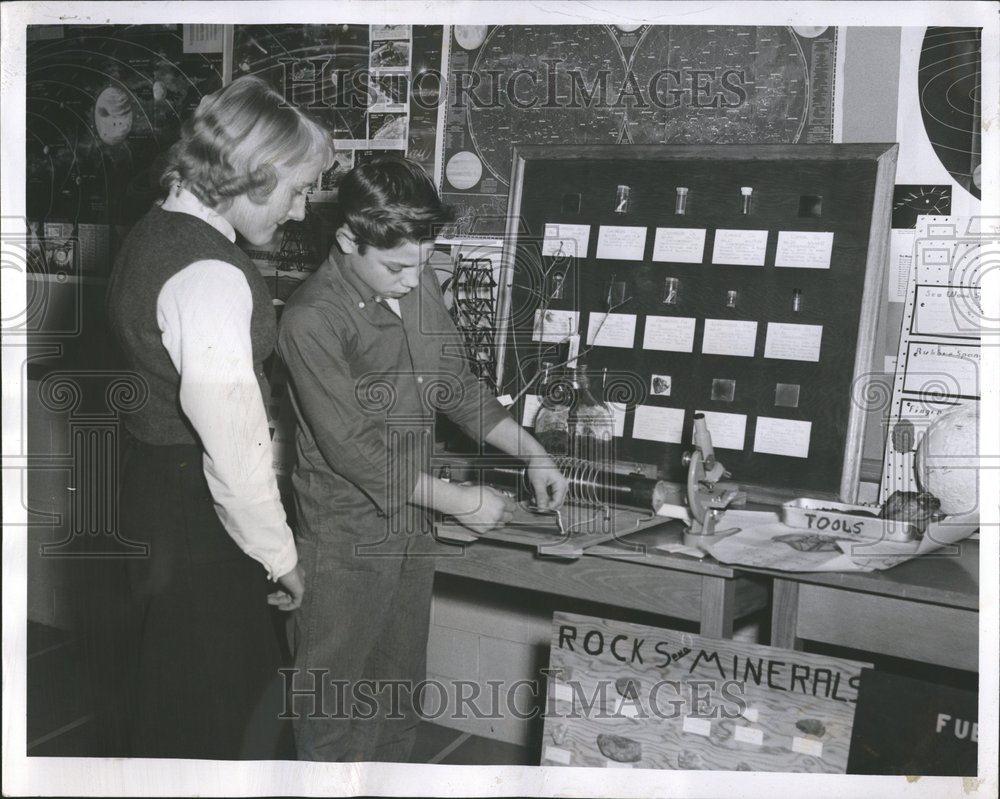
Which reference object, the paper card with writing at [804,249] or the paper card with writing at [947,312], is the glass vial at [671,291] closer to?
the paper card with writing at [804,249]

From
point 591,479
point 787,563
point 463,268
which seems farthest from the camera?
point 463,268

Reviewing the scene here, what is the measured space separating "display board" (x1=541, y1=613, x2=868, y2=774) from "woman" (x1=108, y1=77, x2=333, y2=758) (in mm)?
488

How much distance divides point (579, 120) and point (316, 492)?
0.80 meters

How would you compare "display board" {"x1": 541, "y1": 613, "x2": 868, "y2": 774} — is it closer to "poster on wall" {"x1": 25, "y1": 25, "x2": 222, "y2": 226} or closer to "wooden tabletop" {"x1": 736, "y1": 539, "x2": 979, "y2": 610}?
"wooden tabletop" {"x1": 736, "y1": 539, "x2": 979, "y2": 610}

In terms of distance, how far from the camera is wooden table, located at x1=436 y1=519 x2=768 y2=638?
1.38m

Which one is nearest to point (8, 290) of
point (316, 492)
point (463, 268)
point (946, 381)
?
point (316, 492)

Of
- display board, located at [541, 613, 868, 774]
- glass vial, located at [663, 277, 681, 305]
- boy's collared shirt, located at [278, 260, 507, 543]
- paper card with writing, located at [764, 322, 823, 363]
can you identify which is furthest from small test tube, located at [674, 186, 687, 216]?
display board, located at [541, 613, 868, 774]

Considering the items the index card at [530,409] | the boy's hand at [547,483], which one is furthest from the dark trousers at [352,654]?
the index card at [530,409]

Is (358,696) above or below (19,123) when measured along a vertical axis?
below

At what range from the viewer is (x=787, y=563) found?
53.7 inches

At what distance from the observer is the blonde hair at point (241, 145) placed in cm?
141

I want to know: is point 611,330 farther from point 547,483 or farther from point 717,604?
point 717,604

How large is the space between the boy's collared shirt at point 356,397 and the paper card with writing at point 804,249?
0.62 meters

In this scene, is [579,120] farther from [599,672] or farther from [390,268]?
[599,672]
